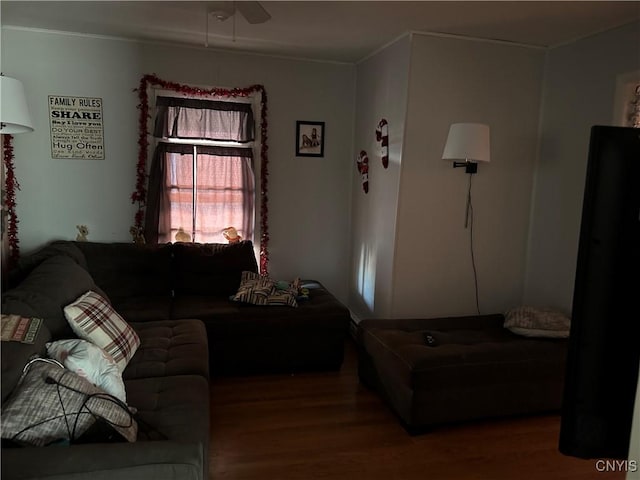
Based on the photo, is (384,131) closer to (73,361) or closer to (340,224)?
(340,224)

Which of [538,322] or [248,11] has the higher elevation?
[248,11]

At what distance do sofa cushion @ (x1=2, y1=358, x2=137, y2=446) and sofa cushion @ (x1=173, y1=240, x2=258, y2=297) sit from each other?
78.3 inches

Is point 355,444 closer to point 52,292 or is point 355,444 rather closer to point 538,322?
point 538,322

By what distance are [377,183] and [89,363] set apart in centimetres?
255

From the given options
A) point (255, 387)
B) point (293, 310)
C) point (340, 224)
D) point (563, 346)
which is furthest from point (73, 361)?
point (340, 224)

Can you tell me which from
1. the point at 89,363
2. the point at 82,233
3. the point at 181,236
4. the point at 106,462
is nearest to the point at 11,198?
the point at 82,233

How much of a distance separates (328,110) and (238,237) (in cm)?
137

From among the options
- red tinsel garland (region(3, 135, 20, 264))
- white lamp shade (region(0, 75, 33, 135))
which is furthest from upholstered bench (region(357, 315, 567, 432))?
red tinsel garland (region(3, 135, 20, 264))

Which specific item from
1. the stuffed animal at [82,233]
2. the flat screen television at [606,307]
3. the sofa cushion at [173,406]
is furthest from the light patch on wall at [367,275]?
the flat screen television at [606,307]

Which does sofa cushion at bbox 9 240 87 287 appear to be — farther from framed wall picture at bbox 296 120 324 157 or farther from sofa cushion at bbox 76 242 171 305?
framed wall picture at bbox 296 120 324 157

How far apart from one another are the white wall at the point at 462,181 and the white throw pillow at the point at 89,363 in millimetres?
2138

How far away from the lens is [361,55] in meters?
3.97

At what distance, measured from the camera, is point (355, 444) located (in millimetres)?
2535

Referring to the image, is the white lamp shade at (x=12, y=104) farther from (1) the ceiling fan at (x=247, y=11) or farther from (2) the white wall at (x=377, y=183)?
(2) the white wall at (x=377, y=183)
